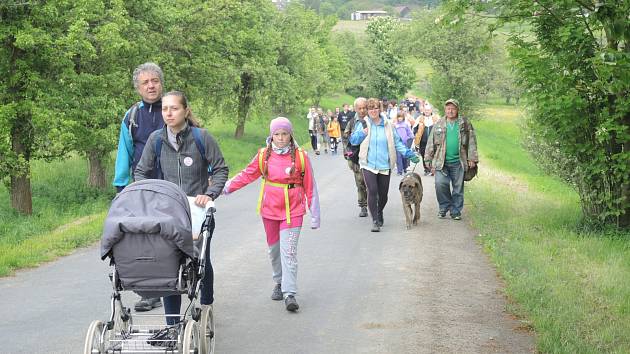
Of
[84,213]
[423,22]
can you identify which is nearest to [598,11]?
[84,213]

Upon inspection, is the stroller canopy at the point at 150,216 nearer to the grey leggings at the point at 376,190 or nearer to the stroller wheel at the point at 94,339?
the stroller wheel at the point at 94,339

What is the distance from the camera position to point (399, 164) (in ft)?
51.5

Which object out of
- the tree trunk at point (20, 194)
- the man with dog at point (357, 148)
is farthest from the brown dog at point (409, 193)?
the tree trunk at point (20, 194)

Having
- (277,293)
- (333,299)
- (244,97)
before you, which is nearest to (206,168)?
(277,293)

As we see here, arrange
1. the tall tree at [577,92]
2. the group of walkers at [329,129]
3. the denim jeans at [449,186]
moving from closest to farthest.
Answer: the tall tree at [577,92], the denim jeans at [449,186], the group of walkers at [329,129]

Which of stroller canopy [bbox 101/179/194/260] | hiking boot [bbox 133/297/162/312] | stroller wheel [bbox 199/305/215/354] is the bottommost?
hiking boot [bbox 133/297/162/312]

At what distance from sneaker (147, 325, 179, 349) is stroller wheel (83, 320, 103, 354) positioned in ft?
1.04

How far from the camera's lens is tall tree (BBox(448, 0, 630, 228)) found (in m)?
12.4

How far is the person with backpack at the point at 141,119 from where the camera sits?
7383mm

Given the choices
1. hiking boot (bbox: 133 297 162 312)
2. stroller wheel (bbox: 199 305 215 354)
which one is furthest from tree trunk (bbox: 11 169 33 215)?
stroller wheel (bbox: 199 305 215 354)

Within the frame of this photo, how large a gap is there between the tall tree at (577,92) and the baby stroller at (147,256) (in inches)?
287

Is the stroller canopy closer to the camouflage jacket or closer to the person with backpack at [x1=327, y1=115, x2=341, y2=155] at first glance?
the camouflage jacket

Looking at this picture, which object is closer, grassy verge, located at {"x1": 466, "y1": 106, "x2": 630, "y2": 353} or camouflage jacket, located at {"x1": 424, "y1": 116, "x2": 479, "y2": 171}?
grassy verge, located at {"x1": 466, "y1": 106, "x2": 630, "y2": 353}

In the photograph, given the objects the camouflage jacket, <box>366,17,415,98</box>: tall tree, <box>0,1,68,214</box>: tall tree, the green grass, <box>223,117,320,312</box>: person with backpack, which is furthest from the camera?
<box>366,17,415,98</box>: tall tree
